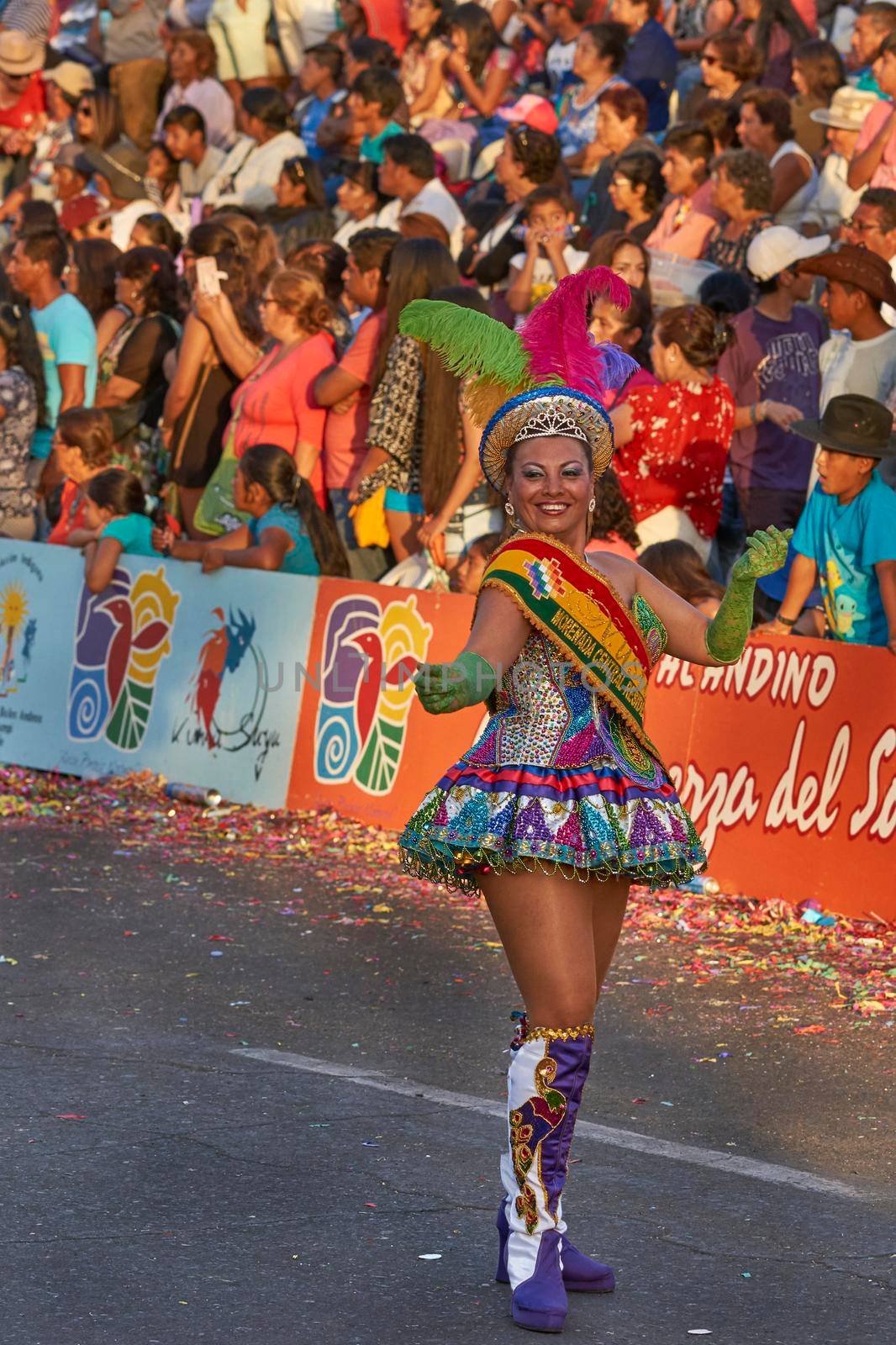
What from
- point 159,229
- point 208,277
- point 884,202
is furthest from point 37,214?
point 884,202

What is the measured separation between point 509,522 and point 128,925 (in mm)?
3634

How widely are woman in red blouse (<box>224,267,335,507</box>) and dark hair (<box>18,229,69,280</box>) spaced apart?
2161mm

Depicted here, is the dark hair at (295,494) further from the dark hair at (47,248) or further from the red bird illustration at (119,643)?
the dark hair at (47,248)

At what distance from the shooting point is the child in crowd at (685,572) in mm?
8438

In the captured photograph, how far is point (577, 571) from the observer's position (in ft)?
14.4

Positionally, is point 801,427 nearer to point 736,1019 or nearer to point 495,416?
point 736,1019

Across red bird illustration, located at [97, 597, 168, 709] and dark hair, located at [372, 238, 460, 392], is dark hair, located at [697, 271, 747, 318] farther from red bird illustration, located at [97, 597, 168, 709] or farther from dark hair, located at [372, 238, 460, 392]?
red bird illustration, located at [97, 597, 168, 709]

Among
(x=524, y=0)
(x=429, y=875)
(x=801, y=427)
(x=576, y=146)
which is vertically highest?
(x=524, y=0)

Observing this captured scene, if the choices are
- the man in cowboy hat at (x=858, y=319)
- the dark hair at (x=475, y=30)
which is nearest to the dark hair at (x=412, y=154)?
the dark hair at (x=475, y=30)

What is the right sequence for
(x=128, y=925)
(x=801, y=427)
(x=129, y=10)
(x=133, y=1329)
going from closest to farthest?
1. (x=133, y=1329)
2. (x=128, y=925)
3. (x=801, y=427)
4. (x=129, y=10)

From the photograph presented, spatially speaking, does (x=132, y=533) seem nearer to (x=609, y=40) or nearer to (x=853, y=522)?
(x=853, y=522)

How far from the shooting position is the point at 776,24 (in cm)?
1322

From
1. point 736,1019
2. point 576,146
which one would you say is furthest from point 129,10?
point 736,1019

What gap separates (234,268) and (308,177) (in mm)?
2500
